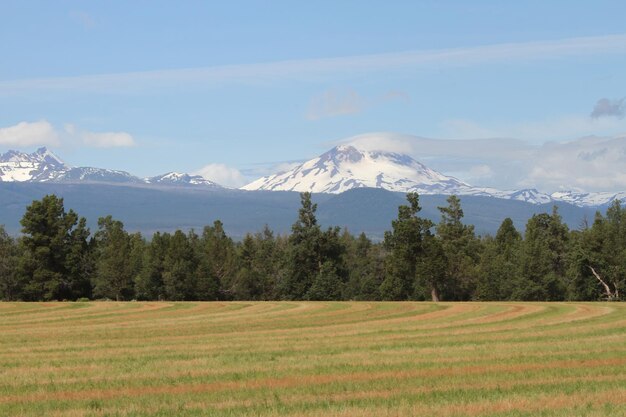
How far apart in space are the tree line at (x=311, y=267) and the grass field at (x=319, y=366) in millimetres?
51587

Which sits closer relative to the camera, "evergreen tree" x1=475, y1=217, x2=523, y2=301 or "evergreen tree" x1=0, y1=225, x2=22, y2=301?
"evergreen tree" x1=475, y1=217, x2=523, y2=301

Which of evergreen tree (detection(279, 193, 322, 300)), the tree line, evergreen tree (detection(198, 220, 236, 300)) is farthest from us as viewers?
evergreen tree (detection(198, 220, 236, 300))

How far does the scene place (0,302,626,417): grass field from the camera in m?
21.0

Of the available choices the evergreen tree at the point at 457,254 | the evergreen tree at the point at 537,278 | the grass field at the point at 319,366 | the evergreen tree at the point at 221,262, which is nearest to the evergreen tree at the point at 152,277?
the evergreen tree at the point at 221,262

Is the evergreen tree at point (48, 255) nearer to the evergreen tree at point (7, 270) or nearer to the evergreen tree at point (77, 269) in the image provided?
the evergreen tree at point (77, 269)

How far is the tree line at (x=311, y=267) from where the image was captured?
330 ft

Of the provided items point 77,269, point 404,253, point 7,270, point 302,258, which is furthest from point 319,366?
point 7,270

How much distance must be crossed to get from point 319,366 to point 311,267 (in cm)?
8813

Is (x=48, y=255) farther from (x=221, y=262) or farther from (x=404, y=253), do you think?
(x=404, y=253)

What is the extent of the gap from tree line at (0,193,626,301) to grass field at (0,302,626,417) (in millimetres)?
51587

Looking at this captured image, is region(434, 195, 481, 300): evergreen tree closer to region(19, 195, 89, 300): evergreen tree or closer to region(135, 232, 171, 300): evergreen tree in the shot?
region(135, 232, 171, 300): evergreen tree

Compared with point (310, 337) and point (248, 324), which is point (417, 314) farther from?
point (310, 337)

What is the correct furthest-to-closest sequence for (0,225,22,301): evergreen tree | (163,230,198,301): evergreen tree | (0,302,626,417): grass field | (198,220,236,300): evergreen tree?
(0,225,22,301): evergreen tree
(198,220,236,300): evergreen tree
(163,230,198,301): evergreen tree
(0,302,626,417): grass field

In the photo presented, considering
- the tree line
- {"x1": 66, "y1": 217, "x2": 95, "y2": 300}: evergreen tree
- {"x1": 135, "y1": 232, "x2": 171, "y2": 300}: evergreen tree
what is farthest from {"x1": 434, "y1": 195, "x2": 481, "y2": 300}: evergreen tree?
{"x1": 66, "y1": 217, "x2": 95, "y2": 300}: evergreen tree
